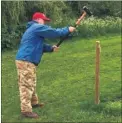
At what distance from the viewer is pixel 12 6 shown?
18422 mm

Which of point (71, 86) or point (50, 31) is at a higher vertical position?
point (50, 31)

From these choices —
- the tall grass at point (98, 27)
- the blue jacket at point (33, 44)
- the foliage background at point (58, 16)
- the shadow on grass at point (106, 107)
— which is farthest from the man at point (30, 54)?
the tall grass at point (98, 27)

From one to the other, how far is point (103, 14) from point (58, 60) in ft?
35.5

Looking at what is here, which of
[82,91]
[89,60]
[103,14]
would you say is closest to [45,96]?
[82,91]

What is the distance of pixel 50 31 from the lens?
25.1ft

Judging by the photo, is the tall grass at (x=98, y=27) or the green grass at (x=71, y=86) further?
the tall grass at (x=98, y=27)

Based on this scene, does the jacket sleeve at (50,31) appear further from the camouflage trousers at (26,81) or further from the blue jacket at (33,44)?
the camouflage trousers at (26,81)

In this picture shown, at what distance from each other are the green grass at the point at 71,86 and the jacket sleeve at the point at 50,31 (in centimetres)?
144

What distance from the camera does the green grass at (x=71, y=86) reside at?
8.20 m

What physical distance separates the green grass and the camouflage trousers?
0.92ft

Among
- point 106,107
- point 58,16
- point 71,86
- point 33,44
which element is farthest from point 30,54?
point 58,16

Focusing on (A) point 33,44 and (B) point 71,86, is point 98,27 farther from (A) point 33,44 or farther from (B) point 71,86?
(A) point 33,44

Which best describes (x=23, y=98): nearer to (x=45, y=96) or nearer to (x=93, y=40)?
(x=45, y=96)

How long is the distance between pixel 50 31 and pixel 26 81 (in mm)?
973
